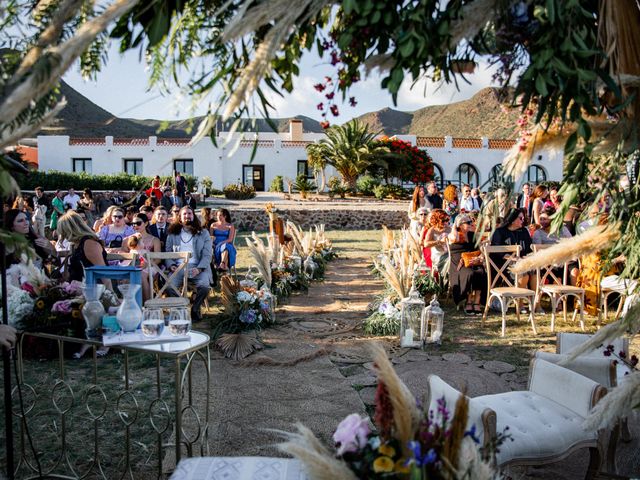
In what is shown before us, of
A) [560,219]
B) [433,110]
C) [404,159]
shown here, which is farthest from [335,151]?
[433,110]

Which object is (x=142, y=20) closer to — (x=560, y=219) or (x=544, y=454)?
(x=560, y=219)

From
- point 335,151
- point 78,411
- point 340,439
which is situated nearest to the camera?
point 340,439

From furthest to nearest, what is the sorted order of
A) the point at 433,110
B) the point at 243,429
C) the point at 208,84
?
1. the point at 433,110
2. the point at 243,429
3. the point at 208,84

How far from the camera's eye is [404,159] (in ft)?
98.0

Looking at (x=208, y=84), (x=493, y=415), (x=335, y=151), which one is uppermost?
(x=335, y=151)

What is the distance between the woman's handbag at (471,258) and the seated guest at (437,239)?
0.64m

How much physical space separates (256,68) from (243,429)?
3197mm

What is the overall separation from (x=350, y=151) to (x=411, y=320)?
23.5m

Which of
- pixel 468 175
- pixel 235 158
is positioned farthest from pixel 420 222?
pixel 468 175

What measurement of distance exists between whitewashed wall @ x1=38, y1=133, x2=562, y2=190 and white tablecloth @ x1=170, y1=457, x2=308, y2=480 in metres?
32.4

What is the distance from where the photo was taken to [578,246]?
6.14 feet

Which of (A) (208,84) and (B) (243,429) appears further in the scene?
(B) (243,429)

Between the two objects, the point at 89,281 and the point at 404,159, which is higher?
the point at 404,159

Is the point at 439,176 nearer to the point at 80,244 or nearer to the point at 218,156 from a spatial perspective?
the point at 218,156
